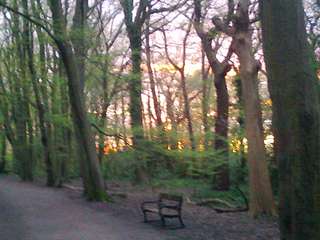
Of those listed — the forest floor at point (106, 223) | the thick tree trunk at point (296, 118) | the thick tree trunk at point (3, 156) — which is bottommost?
the forest floor at point (106, 223)

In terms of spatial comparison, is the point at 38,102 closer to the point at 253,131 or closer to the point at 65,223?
the point at 253,131

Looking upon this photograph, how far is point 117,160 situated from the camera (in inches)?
1210

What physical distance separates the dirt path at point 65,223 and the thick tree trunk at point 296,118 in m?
5.95

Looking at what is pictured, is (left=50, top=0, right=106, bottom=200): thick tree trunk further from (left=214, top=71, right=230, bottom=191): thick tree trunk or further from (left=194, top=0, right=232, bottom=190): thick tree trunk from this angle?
(left=214, top=71, right=230, bottom=191): thick tree trunk

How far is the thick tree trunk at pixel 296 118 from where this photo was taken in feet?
27.9

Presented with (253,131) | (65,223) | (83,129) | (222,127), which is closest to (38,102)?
(222,127)

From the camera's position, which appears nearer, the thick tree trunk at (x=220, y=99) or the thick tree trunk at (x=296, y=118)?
the thick tree trunk at (x=296, y=118)

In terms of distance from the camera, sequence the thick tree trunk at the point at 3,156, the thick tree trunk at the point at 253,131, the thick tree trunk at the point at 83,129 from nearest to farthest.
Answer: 1. the thick tree trunk at the point at 253,131
2. the thick tree trunk at the point at 83,129
3. the thick tree trunk at the point at 3,156

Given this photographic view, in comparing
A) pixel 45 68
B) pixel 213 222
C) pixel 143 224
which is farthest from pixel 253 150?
pixel 45 68

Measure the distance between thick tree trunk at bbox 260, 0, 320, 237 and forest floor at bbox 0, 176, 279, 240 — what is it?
5954 millimetres

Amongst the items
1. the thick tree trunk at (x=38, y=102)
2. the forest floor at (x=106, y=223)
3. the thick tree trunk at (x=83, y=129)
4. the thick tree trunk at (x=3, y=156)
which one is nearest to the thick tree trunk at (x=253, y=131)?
the forest floor at (x=106, y=223)

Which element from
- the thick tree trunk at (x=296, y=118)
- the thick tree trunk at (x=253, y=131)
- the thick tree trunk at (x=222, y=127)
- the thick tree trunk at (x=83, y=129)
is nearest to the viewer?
the thick tree trunk at (x=296, y=118)

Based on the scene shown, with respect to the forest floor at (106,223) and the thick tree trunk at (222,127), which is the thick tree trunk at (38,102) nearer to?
the thick tree trunk at (222,127)

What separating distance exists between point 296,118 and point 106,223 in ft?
29.6
